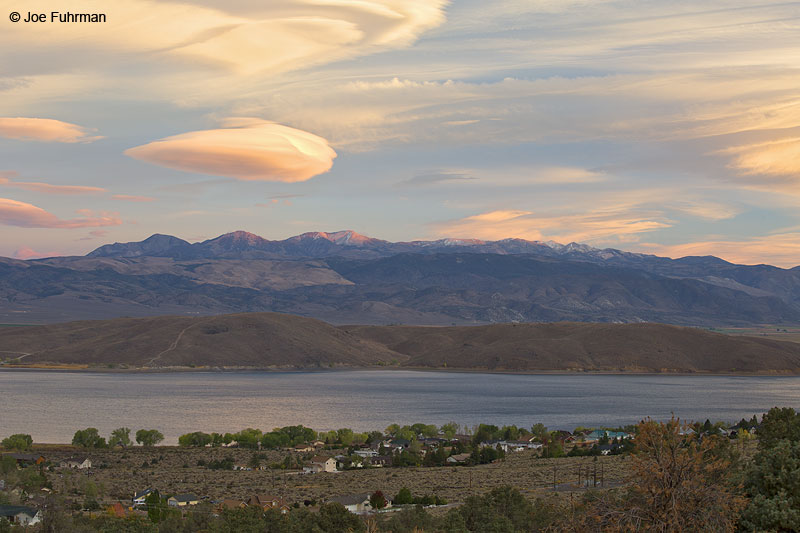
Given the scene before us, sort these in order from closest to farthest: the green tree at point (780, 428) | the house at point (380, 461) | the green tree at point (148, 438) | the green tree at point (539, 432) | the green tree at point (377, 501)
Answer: the green tree at point (780, 428), the green tree at point (377, 501), the house at point (380, 461), the green tree at point (148, 438), the green tree at point (539, 432)

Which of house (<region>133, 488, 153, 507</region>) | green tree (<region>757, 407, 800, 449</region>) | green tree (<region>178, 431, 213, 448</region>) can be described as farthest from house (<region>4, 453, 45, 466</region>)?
green tree (<region>757, 407, 800, 449</region>)

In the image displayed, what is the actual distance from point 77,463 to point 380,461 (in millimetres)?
24969

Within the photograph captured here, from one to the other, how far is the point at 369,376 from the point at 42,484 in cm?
13383

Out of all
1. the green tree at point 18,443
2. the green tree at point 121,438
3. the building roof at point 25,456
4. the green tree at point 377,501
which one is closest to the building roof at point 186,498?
the green tree at point 377,501

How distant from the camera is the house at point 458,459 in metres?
69.2

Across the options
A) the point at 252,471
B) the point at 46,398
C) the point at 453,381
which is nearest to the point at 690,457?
the point at 252,471

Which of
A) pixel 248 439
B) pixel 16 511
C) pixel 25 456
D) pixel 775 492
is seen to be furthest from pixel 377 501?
pixel 248 439

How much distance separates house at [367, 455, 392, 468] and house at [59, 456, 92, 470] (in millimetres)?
23029

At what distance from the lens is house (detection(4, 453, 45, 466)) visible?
66.1 m

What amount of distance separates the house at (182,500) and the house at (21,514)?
7.56 meters

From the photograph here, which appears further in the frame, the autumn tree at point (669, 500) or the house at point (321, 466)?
the house at point (321, 466)

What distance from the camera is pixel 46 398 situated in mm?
126938

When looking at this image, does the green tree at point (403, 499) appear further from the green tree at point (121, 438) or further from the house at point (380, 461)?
the green tree at point (121, 438)

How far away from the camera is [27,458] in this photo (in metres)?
68.9
